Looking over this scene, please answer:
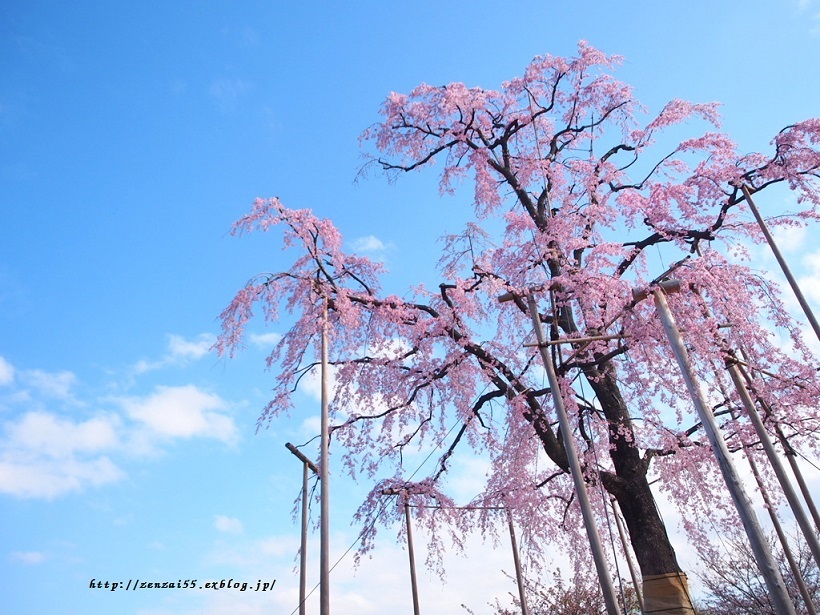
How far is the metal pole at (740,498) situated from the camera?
488cm

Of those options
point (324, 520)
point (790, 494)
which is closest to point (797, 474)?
point (790, 494)

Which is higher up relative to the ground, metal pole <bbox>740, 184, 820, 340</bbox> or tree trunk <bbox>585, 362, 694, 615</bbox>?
metal pole <bbox>740, 184, 820, 340</bbox>

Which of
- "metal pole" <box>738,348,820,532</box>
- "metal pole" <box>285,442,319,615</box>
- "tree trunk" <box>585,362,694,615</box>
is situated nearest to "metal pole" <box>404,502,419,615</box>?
"metal pole" <box>285,442,319,615</box>

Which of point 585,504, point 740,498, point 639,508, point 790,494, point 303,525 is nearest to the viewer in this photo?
point 740,498

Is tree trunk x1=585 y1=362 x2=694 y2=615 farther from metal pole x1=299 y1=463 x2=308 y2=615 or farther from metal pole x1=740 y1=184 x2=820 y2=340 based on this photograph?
metal pole x1=299 y1=463 x2=308 y2=615

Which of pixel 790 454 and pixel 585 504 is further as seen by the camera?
pixel 790 454

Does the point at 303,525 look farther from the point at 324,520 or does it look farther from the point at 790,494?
the point at 790,494

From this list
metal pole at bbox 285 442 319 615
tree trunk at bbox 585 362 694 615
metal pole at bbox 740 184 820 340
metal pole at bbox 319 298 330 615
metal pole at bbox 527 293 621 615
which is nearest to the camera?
metal pole at bbox 527 293 621 615

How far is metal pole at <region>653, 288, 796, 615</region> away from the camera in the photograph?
4.88 metres

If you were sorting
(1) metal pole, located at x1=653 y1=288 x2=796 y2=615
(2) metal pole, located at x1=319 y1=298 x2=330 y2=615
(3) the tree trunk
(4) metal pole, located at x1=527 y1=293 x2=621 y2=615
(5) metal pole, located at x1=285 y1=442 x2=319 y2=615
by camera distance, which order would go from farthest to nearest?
(5) metal pole, located at x1=285 y1=442 x2=319 y2=615
(3) the tree trunk
(2) metal pole, located at x1=319 y1=298 x2=330 y2=615
(4) metal pole, located at x1=527 y1=293 x2=621 y2=615
(1) metal pole, located at x1=653 y1=288 x2=796 y2=615

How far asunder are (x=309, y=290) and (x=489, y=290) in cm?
356

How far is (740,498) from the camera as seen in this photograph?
5.24 m

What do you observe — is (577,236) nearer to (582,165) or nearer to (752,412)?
(582,165)

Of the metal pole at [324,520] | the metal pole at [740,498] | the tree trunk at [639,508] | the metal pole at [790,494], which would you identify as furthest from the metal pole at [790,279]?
the metal pole at [324,520]
